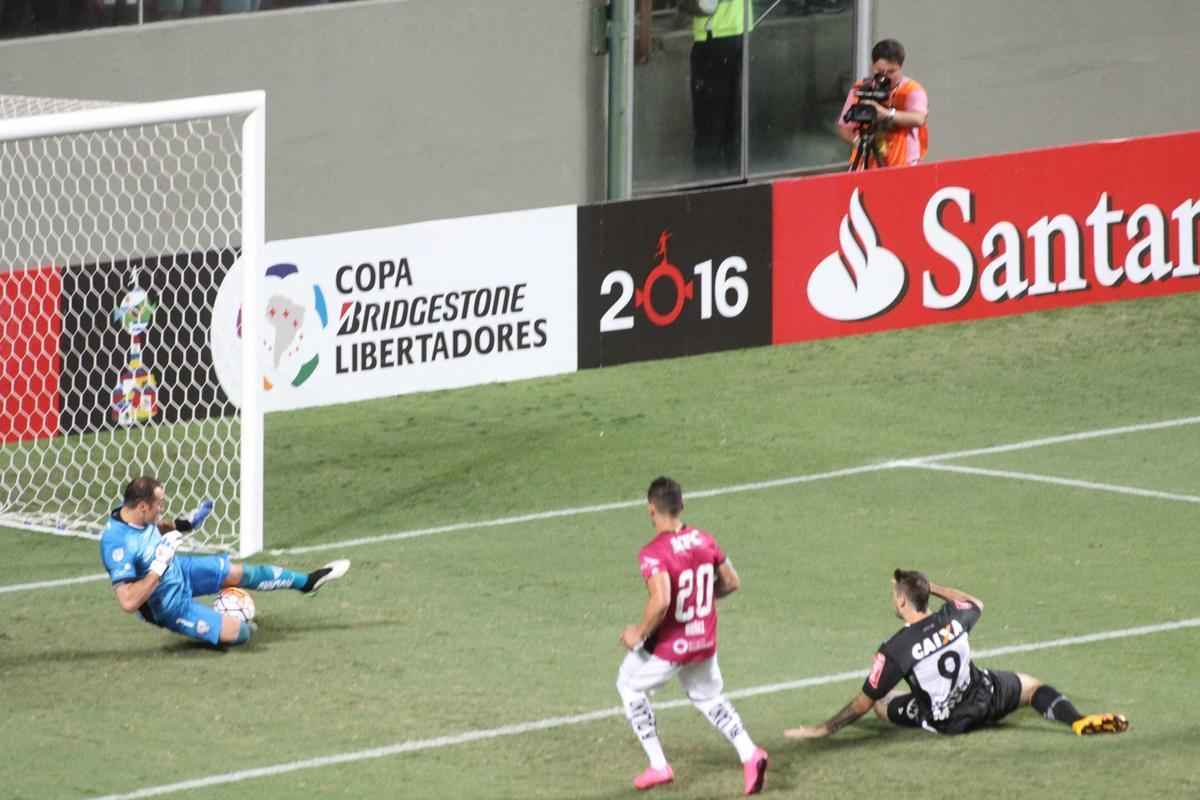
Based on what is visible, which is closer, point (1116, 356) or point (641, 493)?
point (641, 493)

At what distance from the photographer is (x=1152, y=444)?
18.3 m

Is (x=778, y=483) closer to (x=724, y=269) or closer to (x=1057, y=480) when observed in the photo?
(x=1057, y=480)

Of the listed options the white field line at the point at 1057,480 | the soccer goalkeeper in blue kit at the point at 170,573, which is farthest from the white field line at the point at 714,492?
the soccer goalkeeper in blue kit at the point at 170,573

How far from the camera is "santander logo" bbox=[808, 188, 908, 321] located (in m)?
21.0

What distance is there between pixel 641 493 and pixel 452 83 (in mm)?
8042

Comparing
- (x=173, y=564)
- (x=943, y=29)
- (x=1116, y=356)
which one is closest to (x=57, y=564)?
(x=173, y=564)

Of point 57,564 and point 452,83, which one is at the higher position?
point 452,83

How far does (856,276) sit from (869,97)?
1.56 m

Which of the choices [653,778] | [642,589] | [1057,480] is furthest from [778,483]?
[653,778]

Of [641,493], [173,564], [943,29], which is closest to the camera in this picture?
[173,564]

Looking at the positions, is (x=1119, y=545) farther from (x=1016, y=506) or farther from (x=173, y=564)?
(x=173, y=564)

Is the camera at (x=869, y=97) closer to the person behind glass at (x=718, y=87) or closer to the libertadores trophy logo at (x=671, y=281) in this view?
the libertadores trophy logo at (x=671, y=281)

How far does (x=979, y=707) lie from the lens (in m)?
12.1

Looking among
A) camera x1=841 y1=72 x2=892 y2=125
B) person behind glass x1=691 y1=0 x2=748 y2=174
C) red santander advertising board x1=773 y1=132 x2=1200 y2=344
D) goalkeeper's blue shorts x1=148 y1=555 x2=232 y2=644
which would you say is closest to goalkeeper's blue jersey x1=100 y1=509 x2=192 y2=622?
goalkeeper's blue shorts x1=148 y1=555 x2=232 y2=644
